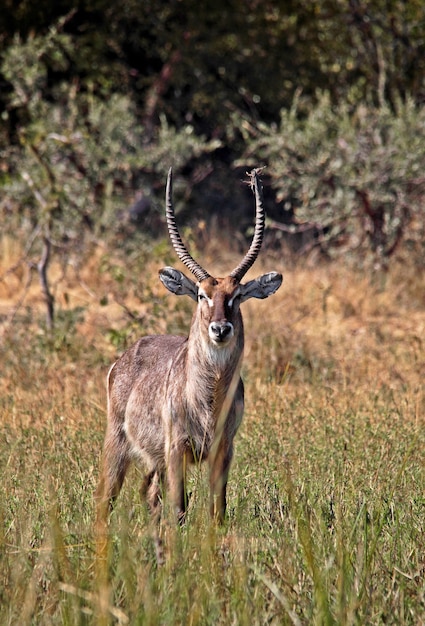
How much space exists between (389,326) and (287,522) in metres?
5.79

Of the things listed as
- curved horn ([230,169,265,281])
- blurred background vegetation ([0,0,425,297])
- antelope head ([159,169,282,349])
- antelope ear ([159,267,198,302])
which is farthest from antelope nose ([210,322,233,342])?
blurred background vegetation ([0,0,425,297])

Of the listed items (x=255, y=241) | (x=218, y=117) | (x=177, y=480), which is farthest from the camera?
(x=218, y=117)

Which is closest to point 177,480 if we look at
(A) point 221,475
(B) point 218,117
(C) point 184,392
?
(A) point 221,475

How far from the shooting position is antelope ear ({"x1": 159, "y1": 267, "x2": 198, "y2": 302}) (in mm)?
5020

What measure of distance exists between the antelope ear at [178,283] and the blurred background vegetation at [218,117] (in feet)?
13.7

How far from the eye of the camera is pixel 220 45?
45.4 ft

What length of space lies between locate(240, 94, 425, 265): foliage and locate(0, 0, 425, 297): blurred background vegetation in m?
0.02

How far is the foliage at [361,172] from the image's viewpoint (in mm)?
10727

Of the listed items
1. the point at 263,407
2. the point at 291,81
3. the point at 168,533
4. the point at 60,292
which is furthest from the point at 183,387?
the point at 291,81

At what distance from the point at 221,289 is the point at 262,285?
0.45 m

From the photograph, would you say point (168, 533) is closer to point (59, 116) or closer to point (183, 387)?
point (183, 387)

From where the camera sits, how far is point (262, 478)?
4.96m

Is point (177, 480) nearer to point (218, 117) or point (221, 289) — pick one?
point (221, 289)

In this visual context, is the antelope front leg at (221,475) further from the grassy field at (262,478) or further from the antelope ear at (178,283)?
the antelope ear at (178,283)
